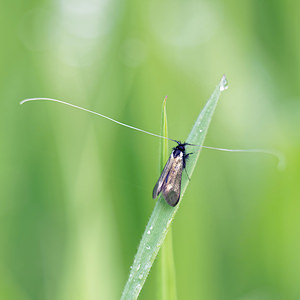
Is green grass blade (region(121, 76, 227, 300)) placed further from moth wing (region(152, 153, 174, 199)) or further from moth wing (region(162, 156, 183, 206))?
moth wing (region(152, 153, 174, 199))

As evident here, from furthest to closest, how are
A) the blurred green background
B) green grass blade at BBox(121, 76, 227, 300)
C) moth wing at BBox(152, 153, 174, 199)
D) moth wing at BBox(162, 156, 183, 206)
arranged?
the blurred green background, moth wing at BBox(152, 153, 174, 199), moth wing at BBox(162, 156, 183, 206), green grass blade at BBox(121, 76, 227, 300)

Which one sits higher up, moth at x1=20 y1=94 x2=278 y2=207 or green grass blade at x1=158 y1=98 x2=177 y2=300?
moth at x1=20 y1=94 x2=278 y2=207

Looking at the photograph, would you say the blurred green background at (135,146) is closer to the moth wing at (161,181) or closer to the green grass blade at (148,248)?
the moth wing at (161,181)

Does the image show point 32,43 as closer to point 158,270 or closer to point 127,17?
point 127,17

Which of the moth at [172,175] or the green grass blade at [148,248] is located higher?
the moth at [172,175]

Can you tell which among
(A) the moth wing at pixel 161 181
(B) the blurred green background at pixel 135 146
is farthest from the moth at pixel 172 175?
(B) the blurred green background at pixel 135 146

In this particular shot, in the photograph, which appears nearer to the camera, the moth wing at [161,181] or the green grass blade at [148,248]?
the green grass blade at [148,248]

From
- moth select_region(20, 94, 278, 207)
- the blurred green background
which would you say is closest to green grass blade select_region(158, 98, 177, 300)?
moth select_region(20, 94, 278, 207)

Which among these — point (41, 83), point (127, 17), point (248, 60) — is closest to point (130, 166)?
point (41, 83)
